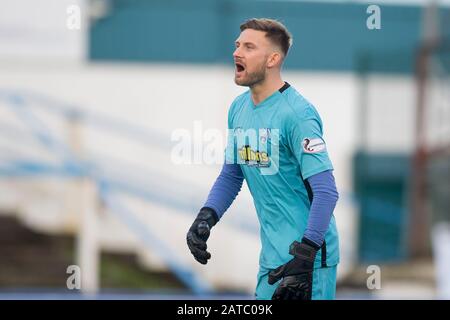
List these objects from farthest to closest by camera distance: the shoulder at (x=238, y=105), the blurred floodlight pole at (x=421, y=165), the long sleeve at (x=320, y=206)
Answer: the blurred floodlight pole at (x=421, y=165) < the shoulder at (x=238, y=105) < the long sleeve at (x=320, y=206)

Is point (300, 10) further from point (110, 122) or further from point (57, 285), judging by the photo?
point (57, 285)

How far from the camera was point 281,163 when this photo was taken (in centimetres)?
492

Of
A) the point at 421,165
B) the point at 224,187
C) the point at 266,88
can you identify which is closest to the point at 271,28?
the point at 266,88

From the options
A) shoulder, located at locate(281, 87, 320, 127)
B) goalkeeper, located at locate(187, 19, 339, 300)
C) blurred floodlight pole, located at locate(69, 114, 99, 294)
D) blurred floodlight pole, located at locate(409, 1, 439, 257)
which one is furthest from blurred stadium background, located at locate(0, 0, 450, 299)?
shoulder, located at locate(281, 87, 320, 127)

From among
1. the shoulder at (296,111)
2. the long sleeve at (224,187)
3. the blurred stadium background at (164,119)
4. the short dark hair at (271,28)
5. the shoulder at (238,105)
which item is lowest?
the long sleeve at (224,187)

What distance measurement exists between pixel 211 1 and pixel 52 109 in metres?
2.27

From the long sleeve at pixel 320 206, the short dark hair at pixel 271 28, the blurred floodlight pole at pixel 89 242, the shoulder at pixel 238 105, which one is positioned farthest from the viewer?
the blurred floodlight pole at pixel 89 242

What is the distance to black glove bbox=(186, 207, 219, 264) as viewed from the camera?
497 cm

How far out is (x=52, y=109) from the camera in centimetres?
1464

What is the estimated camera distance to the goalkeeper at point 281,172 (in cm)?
482

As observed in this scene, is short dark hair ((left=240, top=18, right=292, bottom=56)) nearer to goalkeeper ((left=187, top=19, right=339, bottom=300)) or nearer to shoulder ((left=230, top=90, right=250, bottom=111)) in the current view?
goalkeeper ((left=187, top=19, right=339, bottom=300))

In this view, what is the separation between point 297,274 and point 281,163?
1.46 ft

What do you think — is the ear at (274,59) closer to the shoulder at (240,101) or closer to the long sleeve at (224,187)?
the shoulder at (240,101)

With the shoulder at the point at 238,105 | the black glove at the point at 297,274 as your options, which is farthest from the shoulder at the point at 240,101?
the black glove at the point at 297,274
